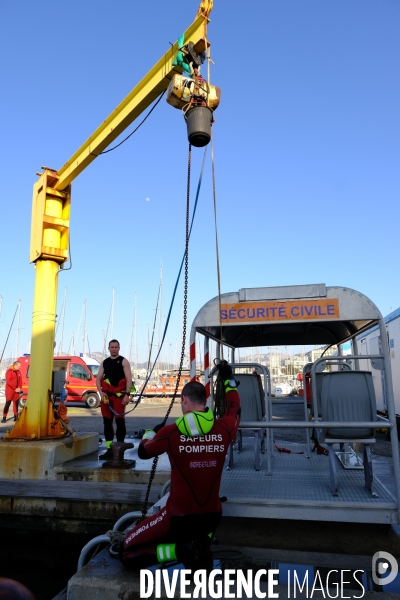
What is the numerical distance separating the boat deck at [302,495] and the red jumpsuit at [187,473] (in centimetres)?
110

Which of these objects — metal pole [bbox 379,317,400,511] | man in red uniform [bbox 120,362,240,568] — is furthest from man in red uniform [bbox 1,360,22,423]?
metal pole [bbox 379,317,400,511]

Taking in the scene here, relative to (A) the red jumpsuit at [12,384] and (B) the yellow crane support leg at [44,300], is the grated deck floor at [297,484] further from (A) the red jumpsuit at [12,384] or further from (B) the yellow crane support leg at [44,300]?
(A) the red jumpsuit at [12,384]

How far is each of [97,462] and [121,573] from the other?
12.8 ft

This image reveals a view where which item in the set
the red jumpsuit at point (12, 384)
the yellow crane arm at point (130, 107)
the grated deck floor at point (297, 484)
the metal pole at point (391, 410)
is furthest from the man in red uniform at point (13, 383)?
the metal pole at point (391, 410)

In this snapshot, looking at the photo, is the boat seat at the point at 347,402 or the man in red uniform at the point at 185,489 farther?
the boat seat at the point at 347,402

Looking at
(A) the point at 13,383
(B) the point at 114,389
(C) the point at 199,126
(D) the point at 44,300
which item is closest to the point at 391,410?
(C) the point at 199,126

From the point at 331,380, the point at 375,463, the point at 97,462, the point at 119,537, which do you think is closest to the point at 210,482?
the point at 119,537

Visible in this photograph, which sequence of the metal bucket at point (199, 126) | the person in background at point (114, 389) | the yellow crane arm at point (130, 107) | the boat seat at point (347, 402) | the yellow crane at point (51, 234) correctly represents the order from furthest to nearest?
the person in background at point (114, 389), the yellow crane at point (51, 234), the yellow crane arm at point (130, 107), the boat seat at point (347, 402), the metal bucket at point (199, 126)

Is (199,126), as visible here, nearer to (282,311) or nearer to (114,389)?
(282,311)

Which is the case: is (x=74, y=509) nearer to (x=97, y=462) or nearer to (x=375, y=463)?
(x=97, y=462)

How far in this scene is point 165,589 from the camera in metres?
2.95

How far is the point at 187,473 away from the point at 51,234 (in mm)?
5987

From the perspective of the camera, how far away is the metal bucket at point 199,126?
4.25 meters

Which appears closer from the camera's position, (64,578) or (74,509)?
(64,578)
